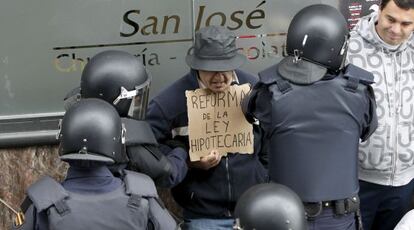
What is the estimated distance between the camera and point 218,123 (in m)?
4.53

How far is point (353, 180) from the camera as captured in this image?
4133 mm

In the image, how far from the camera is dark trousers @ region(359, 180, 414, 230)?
4.71 meters

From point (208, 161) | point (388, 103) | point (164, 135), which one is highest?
point (388, 103)

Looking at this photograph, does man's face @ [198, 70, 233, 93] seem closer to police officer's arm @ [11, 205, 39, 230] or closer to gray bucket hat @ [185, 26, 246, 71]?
gray bucket hat @ [185, 26, 246, 71]

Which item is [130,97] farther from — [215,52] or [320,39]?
[320,39]

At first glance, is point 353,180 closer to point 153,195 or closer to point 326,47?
point 326,47

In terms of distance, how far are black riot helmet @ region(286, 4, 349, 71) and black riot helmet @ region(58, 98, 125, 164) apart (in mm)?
1089

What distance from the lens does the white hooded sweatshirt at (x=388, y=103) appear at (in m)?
4.55

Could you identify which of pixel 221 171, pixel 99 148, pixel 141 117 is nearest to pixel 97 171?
pixel 99 148

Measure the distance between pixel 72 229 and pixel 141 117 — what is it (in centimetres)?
84

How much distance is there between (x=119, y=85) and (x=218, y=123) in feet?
2.66

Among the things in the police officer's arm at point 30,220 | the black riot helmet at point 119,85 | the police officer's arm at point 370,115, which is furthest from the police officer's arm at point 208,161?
the police officer's arm at point 30,220

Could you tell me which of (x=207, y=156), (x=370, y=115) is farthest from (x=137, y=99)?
(x=370, y=115)

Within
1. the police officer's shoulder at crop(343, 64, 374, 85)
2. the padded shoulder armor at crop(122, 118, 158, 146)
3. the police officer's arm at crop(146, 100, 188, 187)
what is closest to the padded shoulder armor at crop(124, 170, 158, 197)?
the padded shoulder armor at crop(122, 118, 158, 146)
